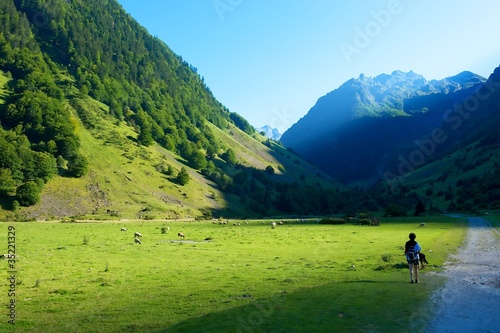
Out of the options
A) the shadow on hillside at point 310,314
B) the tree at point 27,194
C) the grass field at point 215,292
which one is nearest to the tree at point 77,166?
the tree at point 27,194

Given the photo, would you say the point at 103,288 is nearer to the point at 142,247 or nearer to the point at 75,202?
the point at 142,247

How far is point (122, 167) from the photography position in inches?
5645

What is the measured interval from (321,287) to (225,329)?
10.1m

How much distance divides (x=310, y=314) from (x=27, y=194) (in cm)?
10500

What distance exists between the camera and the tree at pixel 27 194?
9906cm

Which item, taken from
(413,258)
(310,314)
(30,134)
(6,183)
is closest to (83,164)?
(30,134)

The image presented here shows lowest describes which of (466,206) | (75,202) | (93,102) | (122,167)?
(466,206)

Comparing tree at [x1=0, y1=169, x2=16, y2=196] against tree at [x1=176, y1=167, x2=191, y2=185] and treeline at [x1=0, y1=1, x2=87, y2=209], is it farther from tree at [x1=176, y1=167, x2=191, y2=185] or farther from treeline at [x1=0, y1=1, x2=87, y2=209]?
tree at [x1=176, y1=167, x2=191, y2=185]

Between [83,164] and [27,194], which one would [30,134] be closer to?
[83,164]

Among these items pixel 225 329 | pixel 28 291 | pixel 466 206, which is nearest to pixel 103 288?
pixel 28 291

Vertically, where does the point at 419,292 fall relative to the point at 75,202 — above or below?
below

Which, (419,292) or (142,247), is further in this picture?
(142,247)

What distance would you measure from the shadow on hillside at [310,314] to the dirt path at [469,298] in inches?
74.1

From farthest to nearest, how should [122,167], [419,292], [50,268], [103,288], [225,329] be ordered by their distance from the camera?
[122,167], [50,268], [103,288], [419,292], [225,329]
